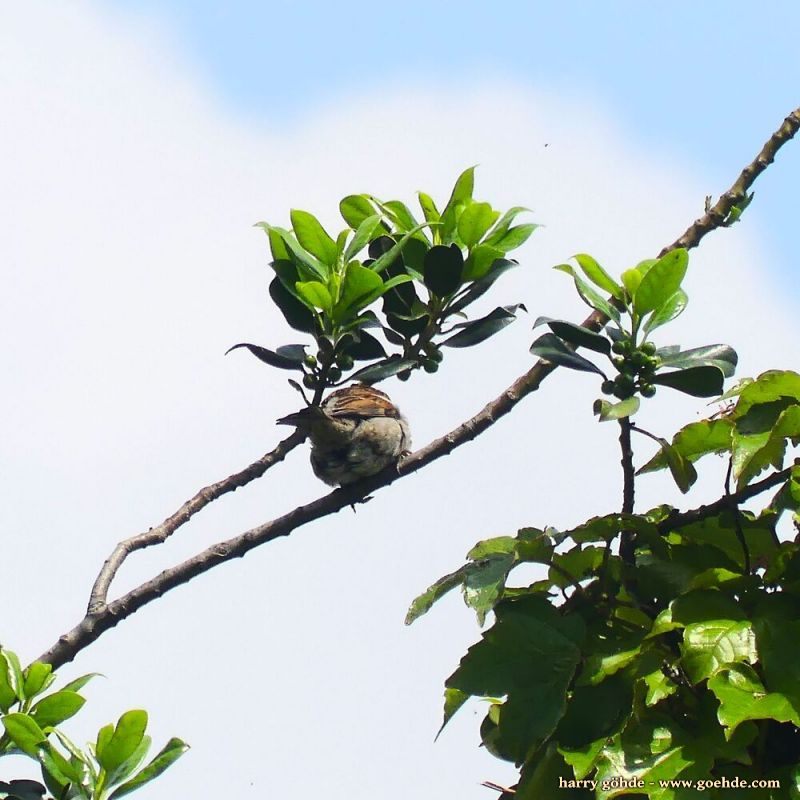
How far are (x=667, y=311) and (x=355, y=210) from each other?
1118mm

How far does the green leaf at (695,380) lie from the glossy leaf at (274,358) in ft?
3.19

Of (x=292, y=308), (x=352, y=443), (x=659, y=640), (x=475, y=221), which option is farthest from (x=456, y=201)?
(x=352, y=443)

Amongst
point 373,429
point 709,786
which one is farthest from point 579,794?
point 373,429

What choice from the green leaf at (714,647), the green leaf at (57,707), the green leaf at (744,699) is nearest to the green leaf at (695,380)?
the green leaf at (714,647)

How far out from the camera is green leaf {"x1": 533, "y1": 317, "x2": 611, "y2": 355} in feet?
9.36

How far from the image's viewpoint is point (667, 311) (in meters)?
2.94

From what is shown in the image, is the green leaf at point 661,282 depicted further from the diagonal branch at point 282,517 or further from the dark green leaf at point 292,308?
the dark green leaf at point 292,308

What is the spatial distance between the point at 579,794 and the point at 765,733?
0.38 metres

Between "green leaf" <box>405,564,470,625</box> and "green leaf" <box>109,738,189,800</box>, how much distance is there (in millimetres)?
606

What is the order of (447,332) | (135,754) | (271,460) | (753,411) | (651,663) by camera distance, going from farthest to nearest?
1. (447,332)
2. (271,460)
3. (135,754)
4. (753,411)
5. (651,663)

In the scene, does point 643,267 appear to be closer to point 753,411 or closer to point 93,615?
point 753,411

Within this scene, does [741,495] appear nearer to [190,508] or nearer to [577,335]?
[577,335]

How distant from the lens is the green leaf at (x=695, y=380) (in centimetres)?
284

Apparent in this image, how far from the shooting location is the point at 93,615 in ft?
9.68
